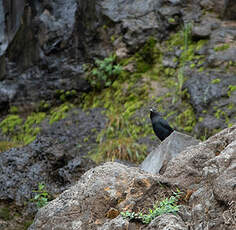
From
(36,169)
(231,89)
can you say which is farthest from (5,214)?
(231,89)

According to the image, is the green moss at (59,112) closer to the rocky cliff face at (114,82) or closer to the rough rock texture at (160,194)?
the rocky cliff face at (114,82)

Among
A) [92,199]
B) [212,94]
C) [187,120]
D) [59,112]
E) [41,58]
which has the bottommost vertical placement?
[59,112]

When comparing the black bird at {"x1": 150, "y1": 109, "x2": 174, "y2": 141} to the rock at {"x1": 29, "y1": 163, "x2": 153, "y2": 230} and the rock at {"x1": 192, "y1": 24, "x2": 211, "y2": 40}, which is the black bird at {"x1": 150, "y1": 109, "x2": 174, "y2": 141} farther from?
the rock at {"x1": 192, "y1": 24, "x2": 211, "y2": 40}

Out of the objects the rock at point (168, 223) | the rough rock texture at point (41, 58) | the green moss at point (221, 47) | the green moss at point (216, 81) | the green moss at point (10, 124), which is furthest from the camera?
the rough rock texture at point (41, 58)

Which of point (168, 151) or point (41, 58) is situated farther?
point (41, 58)

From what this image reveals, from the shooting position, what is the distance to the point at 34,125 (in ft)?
29.8

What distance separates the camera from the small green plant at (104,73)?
8950 mm

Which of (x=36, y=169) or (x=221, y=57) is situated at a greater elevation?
(x=221, y=57)

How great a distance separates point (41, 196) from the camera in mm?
4711

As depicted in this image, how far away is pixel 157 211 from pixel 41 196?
9.38 feet

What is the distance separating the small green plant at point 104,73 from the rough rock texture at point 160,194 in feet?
20.3

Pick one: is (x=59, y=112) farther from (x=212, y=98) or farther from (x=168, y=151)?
(x=168, y=151)

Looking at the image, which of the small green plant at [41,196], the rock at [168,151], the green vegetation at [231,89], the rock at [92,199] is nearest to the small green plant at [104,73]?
the green vegetation at [231,89]

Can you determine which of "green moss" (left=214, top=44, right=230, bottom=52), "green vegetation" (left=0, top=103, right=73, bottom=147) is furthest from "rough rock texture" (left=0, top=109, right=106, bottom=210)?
"green moss" (left=214, top=44, right=230, bottom=52)
